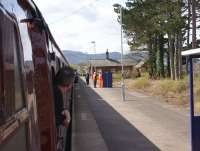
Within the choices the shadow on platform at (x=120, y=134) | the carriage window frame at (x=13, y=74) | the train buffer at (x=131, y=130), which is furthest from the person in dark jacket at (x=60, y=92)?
the shadow on platform at (x=120, y=134)

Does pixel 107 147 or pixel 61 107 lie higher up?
pixel 61 107

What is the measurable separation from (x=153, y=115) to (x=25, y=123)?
18.1m

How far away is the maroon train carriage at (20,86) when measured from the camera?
324 cm

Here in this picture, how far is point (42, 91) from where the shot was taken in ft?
19.1

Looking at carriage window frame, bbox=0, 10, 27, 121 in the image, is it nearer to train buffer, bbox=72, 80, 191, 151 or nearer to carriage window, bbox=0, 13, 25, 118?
carriage window, bbox=0, 13, 25, 118

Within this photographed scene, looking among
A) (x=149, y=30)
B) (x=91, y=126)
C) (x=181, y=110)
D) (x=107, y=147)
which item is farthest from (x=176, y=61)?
(x=107, y=147)

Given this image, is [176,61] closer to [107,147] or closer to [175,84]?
[175,84]

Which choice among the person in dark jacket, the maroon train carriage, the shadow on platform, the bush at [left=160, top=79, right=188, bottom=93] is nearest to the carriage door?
the maroon train carriage

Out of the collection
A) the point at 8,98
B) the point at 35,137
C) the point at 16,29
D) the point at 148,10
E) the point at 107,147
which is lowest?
the point at 107,147

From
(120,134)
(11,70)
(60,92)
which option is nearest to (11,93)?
(11,70)

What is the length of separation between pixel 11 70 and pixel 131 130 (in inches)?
532

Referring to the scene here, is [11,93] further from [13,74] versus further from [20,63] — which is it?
[20,63]

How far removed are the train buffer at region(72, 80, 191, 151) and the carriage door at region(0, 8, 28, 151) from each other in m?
8.98

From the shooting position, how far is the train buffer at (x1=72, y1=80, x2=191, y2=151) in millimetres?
13500
